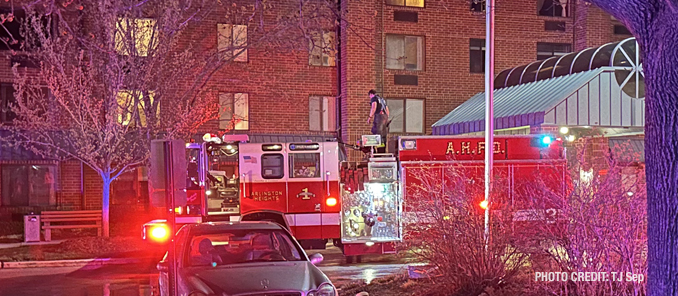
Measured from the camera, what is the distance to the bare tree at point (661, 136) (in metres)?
5.12

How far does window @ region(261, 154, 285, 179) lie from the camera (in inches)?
518

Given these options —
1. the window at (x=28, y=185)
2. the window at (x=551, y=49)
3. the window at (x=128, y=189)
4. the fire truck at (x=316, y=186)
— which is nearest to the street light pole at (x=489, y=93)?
the fire truck at (x=316, y=186)

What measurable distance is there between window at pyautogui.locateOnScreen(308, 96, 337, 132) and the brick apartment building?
0.12ft

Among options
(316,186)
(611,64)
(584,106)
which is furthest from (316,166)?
(611,64)

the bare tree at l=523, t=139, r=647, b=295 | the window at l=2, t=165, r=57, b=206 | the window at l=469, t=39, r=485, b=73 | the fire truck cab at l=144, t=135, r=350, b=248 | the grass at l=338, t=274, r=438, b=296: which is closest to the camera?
the bare tree at l=523, t=139, r=647, b=295

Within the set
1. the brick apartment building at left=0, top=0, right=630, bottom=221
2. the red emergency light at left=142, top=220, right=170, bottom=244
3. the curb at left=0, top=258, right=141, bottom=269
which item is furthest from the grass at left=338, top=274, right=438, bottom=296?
the brick apartment building at left=0, top=0, right=630, bottom=221

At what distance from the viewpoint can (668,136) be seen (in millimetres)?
5156

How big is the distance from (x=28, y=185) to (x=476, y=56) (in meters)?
16.1

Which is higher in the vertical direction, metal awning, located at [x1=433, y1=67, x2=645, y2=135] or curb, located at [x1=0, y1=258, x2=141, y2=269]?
metal awning, located at [x1=433, y1=67, x2=645, y2=135]

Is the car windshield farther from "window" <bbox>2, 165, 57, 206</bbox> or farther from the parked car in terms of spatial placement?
"window" <bbox>2, 165, 57, 206</bbox>

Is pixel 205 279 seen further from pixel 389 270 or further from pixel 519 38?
pixel 519 38

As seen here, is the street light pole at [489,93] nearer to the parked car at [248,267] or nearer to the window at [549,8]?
the parked car at [248,267]

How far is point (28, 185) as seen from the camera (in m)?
21.1

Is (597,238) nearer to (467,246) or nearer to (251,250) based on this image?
(467,246)
